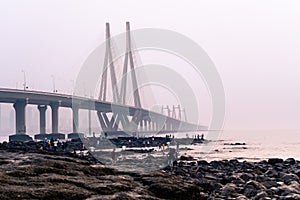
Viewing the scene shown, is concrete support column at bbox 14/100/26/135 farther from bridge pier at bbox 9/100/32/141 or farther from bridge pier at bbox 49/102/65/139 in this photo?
bridge pier at bbox 49/102/65/139

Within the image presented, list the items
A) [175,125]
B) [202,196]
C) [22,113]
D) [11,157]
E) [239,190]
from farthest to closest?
[175,125] < [22,113] < [239,190] < [11,157] < [202,196]

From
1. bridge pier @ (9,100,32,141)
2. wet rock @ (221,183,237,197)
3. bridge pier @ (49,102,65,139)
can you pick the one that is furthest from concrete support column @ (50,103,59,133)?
wet rock @ (221,183,237,197)

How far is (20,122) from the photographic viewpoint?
93375mm

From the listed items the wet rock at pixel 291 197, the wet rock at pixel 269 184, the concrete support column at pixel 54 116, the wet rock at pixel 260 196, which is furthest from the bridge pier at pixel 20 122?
the wet rock at pixel 291 197

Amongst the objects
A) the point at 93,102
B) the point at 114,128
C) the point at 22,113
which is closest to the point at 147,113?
the point at 114,128

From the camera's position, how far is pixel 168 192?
10.0m

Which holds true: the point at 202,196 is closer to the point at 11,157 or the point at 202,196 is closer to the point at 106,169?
the point at 106,169

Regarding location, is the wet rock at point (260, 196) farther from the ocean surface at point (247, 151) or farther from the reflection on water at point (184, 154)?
the ocean surface at point (247, 151)

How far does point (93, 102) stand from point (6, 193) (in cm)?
8316

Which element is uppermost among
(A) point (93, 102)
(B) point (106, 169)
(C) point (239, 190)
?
(A) point (93, 102)

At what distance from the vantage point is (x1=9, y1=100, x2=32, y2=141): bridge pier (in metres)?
90.1

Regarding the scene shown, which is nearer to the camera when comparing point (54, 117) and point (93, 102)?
point (93, 102)

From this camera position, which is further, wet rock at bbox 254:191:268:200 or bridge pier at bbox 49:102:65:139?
bridge pier at bbox 49:102:65:139

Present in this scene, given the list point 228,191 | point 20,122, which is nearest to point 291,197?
point 228,191
